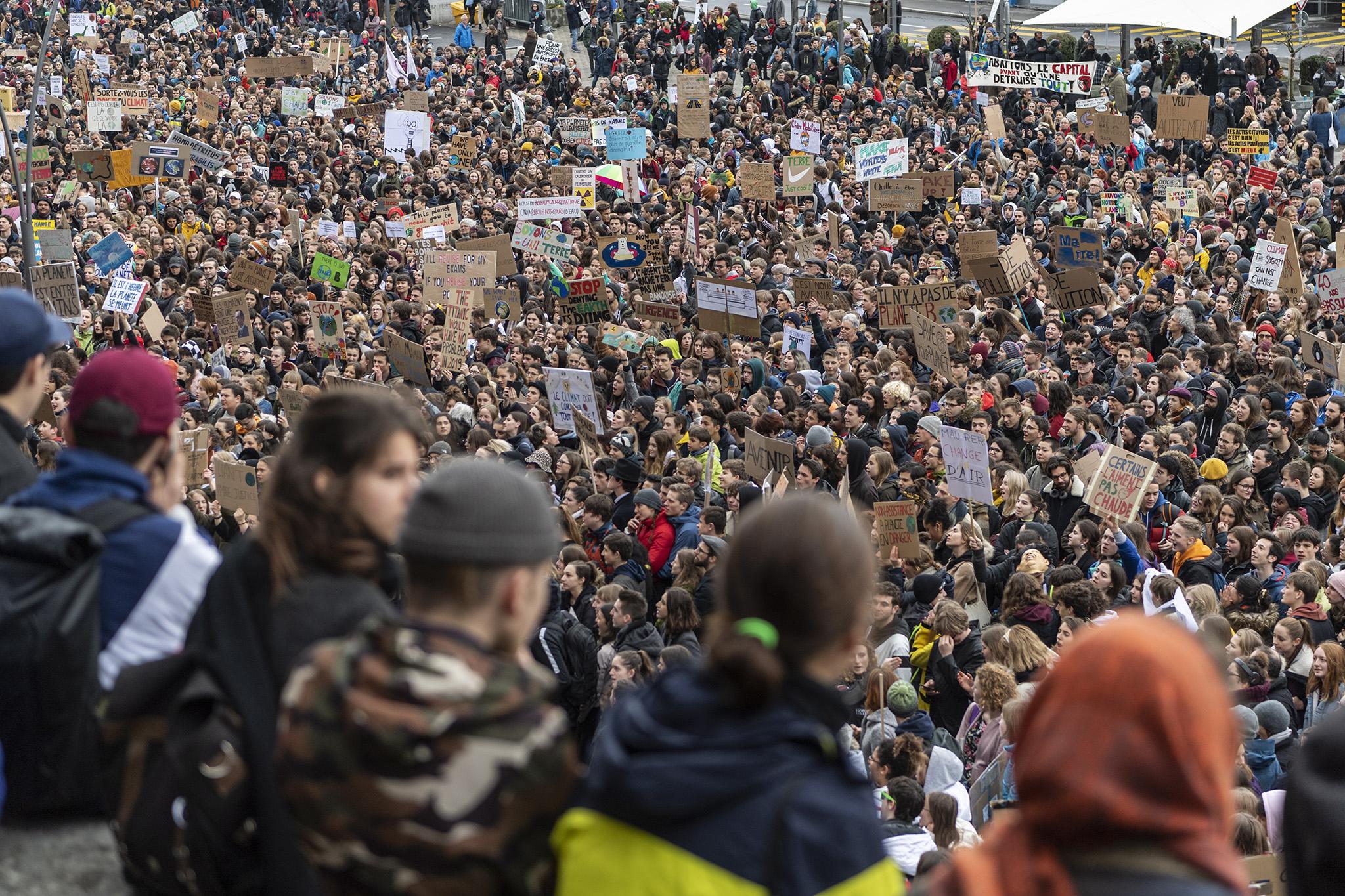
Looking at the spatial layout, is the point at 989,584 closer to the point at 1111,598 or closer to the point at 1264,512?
the point at 1111,598

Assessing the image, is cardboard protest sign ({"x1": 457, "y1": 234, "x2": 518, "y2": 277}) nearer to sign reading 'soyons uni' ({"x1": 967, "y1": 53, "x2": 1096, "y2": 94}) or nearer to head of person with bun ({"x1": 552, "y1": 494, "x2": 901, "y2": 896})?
sign reading 'soyons uni' ({"x1": 967, "y1": 53, "x2": 1096, "y2": 94})

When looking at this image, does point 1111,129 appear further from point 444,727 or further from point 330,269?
point 444,727

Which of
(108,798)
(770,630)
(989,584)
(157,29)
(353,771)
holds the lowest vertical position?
(989,584)

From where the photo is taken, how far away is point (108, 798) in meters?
2.72

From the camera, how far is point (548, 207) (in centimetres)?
1970

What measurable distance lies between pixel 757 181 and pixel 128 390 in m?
19.5

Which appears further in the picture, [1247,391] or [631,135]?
[631,135]

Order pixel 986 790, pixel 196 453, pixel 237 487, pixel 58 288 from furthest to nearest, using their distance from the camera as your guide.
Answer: pixel 58 288
pixel 196 453
pixel 237 487
pixel 986 790

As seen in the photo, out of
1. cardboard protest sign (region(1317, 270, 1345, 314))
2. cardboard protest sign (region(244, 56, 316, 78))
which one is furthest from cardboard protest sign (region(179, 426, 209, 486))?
cardboard protest sign (region(244, 56, 316, 78))

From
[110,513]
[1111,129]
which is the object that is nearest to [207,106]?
[1111,129]

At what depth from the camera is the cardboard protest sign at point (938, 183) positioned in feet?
72.4

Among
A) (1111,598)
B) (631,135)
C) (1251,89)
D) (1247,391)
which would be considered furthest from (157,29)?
(1111,598)

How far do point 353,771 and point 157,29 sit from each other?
122ft

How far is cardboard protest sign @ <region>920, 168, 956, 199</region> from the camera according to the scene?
22.1 metres
